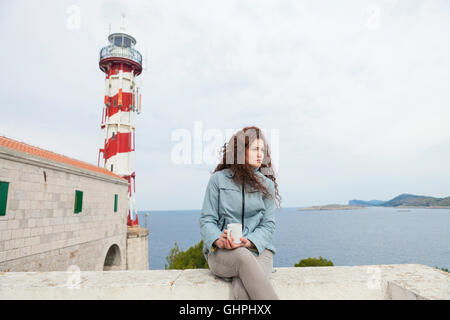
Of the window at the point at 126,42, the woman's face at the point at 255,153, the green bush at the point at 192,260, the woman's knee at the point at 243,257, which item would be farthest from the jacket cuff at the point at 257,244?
the window at the point at 126,42

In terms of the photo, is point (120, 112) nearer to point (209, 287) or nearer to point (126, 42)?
point (126, 42)

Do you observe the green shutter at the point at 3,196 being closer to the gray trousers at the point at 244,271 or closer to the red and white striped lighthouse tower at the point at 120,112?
the gray trousers at the point at 244,271

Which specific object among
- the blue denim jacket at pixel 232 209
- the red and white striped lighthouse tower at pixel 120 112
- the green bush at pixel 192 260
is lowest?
the green bush at pixel 192 260

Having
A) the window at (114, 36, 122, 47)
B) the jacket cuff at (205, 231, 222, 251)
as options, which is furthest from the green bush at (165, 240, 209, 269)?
the jacket cuff at (205, 231, 222, 251)

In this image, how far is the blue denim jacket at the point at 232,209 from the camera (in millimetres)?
2531

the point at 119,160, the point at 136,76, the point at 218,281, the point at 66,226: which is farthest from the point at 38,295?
the point at 136,76

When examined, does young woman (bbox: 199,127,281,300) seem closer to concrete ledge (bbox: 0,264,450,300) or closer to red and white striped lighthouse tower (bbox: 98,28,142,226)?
concrete ledge (bbox: 0,264,450,300)

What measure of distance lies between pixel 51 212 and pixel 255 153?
26.8ft

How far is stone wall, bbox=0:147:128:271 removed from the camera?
6801mm

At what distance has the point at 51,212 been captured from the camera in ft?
27.2

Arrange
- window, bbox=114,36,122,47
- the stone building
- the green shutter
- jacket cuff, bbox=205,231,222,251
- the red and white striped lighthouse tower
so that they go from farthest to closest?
window, bbox=114,36,122,47 < the red and white striped lighthouse tower < the stone building < the green shutter < jacket cuff, bbox=205,231,222,251

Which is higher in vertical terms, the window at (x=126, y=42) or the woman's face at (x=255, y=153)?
the window at (x=126, y=42)

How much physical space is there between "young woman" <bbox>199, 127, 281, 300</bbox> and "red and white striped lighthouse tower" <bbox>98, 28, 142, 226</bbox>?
52.4 ft

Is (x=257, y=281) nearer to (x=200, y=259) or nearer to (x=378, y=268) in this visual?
(x=378, y=268)
